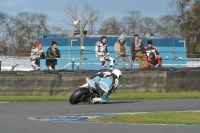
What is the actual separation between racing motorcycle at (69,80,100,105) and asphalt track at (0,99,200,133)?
0.27m

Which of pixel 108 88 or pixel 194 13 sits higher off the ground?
pixel 194 13

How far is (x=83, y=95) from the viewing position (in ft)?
57.7

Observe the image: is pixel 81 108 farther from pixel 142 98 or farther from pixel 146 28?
pixel 146 28

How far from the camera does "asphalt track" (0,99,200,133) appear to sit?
35.6ft

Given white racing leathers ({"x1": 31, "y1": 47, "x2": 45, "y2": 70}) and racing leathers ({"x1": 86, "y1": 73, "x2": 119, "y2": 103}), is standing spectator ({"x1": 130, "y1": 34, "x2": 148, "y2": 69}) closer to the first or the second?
white racing leathers ({"x1": 31, "y1": 47, "x2": 45, "y2": 70})

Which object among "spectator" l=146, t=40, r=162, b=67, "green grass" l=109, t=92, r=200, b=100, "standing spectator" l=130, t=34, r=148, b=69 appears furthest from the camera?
"spectator" l=146, t=40, r=162, b=67

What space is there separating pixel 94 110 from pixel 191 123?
408 centimetres

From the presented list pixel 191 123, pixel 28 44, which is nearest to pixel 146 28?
pixel 28 44

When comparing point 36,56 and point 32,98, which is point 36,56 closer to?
point 36,56

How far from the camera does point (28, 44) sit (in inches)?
1991

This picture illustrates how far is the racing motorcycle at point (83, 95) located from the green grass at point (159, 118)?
3.74m

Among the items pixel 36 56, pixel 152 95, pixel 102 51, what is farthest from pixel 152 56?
pixel 36 56

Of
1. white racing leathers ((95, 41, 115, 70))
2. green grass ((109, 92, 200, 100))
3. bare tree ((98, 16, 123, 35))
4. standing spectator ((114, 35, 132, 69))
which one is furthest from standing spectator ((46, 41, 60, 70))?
bare tree ((98, 16, 123, 35))

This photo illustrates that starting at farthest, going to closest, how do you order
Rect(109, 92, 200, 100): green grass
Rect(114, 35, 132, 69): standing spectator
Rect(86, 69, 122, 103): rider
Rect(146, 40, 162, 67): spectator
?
Rect(146, 40, 162, 67): spectator → Rect(114, 35, 132, 69): standing spectator → Rect(109, 92, 200, 100): green grass → Rect(86, 69, 122, 103): rider
